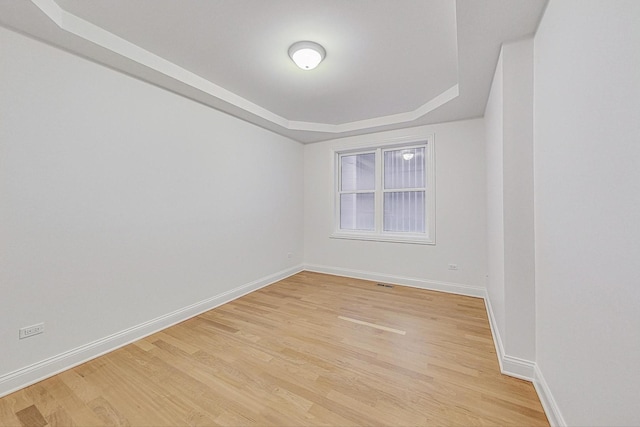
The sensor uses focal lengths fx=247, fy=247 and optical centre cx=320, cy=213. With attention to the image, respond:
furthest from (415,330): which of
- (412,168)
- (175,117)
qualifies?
(175,117)

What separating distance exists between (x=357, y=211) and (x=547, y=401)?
11.5ft

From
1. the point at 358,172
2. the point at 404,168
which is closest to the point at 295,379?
the point at 404,168

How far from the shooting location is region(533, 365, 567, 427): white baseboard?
132 centimetres

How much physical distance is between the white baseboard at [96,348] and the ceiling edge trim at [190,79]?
2430 mm

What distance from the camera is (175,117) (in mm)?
2715

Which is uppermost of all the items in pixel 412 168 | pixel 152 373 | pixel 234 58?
pixel 234 58

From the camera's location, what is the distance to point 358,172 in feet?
15.5

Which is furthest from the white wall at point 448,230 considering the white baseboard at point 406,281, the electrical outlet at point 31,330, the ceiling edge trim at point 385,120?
the electrical outlet at point 31,330

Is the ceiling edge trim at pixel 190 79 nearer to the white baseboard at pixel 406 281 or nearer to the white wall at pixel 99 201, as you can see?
the white wall at pixel 99 201

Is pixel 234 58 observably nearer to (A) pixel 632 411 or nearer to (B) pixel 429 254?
(A) pixel 632 411

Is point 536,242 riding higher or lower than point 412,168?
lower

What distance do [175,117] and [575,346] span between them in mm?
3611

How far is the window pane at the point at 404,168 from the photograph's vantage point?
13.4 feet

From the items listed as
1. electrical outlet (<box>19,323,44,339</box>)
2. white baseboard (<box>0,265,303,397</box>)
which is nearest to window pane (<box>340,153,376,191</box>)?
white baseboard (<box>0,265,303,397</box>)
